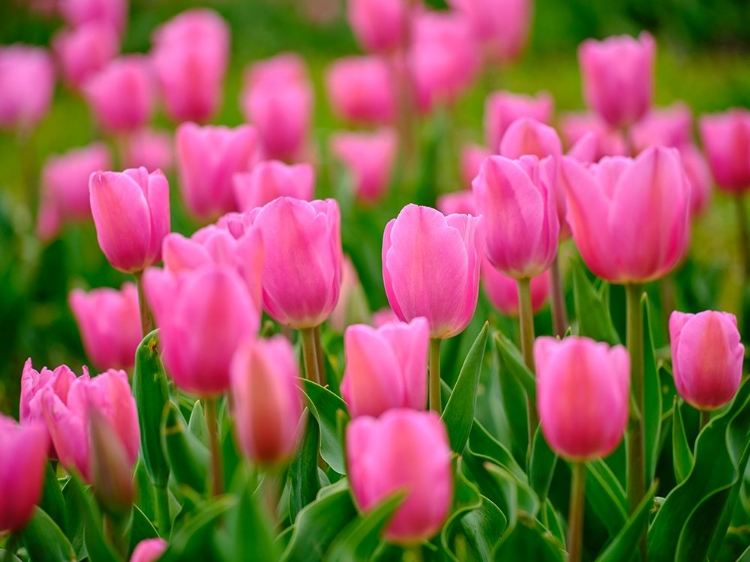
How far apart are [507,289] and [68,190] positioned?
5.48 ft

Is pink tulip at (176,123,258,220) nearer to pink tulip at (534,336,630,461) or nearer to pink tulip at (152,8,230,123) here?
pink tulip at (152,8,230,123)

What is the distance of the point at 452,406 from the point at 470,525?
12 cm

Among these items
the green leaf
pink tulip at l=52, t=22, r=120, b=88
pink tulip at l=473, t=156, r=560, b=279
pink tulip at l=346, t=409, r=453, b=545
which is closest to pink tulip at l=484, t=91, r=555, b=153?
pink tulip at l=473, t=156, r=560, b=279

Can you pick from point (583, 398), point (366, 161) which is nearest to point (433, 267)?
point (583, 398)

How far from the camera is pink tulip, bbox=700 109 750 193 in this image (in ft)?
6.14

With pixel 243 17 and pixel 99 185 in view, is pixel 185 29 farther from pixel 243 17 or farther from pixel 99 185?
pixel 243 17

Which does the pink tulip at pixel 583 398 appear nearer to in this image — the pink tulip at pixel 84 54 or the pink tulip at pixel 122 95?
the pink tulip at pixel 122 95

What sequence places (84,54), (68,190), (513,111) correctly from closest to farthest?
(513,111), (68,190), (84,54)

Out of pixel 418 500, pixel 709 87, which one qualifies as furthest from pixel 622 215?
pixel 709 87

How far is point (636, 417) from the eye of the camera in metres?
0.96

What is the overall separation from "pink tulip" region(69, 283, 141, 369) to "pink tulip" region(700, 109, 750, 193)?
115cm

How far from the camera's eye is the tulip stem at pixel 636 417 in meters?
0.97

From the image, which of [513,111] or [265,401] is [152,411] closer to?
[265,401]

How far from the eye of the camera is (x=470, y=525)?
3.27 feet
